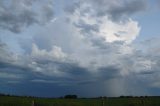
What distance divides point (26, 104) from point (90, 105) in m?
15.5

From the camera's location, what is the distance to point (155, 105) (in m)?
85.7

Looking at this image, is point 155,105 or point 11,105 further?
point 155,105

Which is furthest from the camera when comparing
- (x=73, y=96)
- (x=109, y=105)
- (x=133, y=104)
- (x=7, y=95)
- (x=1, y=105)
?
(x=73, y=96)

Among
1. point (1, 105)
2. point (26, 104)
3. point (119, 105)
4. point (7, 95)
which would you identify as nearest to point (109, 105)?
point (119, 105)

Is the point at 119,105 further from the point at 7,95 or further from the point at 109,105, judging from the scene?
the point at 7,95

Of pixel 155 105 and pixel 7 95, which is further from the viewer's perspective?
pixel 7 95

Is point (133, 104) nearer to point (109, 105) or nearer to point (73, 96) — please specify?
point (109, 105)

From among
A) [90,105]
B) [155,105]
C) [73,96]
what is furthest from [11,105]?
[73,96]

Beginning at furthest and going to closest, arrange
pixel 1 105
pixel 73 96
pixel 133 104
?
pixel 73 96 < pixel 133 104 < pixel 1 105

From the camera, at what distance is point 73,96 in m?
140

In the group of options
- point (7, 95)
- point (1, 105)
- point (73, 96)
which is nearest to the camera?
point (1, 105)

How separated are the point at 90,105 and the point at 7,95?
42.5 m

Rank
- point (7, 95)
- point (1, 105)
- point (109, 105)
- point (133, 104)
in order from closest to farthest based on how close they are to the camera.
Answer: point (1, 105)
point (133, 104)
point (109, 105)
point (7, 95)

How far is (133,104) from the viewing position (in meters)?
79.9
